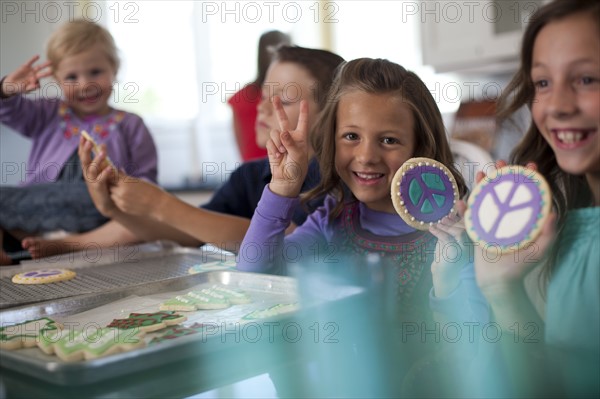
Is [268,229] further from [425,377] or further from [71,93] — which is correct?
[71,93]

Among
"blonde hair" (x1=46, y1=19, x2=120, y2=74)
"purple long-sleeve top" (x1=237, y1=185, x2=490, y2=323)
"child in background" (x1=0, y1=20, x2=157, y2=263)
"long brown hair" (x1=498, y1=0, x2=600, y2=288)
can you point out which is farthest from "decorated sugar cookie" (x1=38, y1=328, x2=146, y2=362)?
"blonde hair" (x1=46, y1=19, x2=120, y2=74)

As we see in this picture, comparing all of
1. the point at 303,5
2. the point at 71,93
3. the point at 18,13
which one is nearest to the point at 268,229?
the point at 71,93

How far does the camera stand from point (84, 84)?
1.30m

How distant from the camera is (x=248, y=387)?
47 cm

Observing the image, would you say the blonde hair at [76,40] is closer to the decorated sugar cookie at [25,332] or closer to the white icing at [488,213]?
the decorated sugar cookie at [25,332]

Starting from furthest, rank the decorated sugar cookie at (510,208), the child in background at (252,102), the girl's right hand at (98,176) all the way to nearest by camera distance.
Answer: the child in background at (252,102)
the girl's right hand at (98,176)
the decorated sugar cookie at (510,208)

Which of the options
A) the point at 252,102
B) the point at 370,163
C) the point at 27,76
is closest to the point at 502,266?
the point at 370,163

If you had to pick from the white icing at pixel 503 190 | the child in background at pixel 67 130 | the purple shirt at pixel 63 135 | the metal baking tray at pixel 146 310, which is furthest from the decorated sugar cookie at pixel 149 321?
the purple shirt at pixel 63 135

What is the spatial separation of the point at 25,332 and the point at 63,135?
2.63ft

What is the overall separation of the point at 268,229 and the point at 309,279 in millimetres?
102

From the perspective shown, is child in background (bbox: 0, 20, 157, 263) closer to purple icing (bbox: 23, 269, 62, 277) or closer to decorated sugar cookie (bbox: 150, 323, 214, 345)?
purple icing (bbox: 23, 269, 62, 277)

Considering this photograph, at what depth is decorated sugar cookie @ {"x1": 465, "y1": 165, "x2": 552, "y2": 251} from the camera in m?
0.47

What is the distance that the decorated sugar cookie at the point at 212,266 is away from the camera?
85 cm

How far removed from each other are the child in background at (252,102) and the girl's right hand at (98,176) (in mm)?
353
